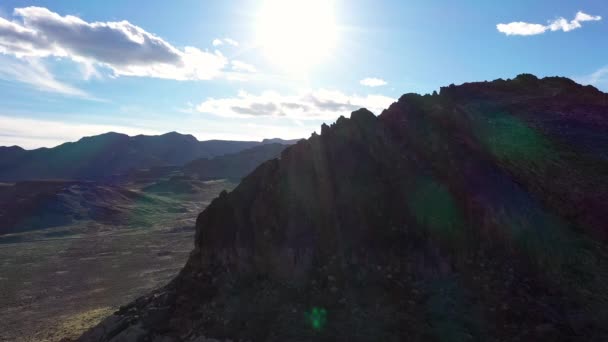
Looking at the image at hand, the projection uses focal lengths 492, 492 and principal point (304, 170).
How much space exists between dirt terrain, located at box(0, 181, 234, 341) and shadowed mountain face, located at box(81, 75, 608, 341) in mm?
10739

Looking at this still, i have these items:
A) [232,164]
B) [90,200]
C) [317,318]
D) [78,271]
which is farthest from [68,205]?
[317,318]

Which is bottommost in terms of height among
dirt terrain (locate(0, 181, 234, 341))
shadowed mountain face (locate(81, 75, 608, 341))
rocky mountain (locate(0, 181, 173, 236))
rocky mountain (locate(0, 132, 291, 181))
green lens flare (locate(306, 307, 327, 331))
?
dirt terrain (locate(0, 181, 234, 341))

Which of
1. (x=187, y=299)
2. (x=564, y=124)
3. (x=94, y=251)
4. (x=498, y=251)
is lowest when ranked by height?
(x=94, y=251)

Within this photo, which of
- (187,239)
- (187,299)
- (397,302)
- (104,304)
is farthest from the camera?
(187,239)

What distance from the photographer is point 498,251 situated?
12.0 m

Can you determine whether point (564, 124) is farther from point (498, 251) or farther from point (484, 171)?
point (498, 251)

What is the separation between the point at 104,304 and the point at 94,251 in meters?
28.0

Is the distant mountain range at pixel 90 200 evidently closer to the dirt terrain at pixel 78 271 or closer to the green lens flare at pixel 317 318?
the dirt terrain at pixel 78 271

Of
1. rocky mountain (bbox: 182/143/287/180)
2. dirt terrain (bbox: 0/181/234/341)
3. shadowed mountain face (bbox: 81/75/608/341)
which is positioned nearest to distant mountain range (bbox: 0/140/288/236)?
dirt terrain (bbox: 0/181/234/341)

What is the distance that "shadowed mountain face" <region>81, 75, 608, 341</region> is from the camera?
10930mm

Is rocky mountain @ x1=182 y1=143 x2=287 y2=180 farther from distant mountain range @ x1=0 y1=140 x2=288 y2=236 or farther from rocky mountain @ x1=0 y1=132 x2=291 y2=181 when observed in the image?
rocky mountain @ x1=0 y1=132 x2=291 y2=181

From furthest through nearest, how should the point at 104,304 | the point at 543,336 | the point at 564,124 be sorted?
the point at 104,304 < the point at 564,124 < the point at 543,336

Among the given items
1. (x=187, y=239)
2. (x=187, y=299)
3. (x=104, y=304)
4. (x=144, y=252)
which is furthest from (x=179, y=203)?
(x=187, y=299)

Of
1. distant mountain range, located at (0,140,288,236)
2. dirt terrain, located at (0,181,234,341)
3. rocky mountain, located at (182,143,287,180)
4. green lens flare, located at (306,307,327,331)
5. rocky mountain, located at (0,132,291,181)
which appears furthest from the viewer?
rocky mountain, located at (0,132,291,181)
